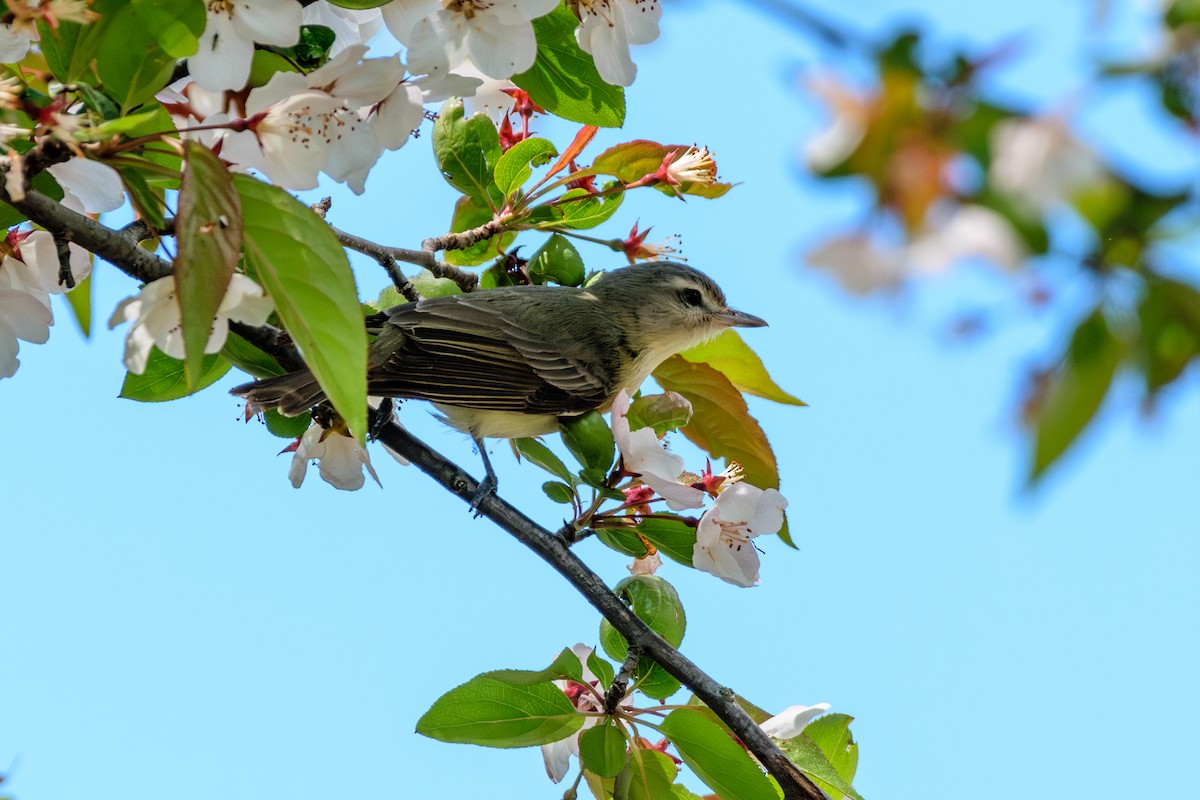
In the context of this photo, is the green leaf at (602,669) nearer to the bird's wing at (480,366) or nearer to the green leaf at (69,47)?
the bird's wing at (480,366)

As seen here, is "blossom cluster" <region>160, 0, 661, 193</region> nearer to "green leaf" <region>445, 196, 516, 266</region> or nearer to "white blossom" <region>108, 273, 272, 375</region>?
"white blossom" <region>108, 273, 272, 375</region>

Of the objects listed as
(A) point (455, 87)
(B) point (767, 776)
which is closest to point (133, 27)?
(A) point (455, 87)

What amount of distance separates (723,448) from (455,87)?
115 centimetres

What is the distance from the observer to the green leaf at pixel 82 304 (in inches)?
104

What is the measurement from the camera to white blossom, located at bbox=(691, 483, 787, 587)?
250 centimetres

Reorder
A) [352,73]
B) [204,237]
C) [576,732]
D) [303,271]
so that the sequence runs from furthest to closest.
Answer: [576,732], [352,73], [303,271], [204,237]

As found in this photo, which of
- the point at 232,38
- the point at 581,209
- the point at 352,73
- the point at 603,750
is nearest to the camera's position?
the point at 232,38

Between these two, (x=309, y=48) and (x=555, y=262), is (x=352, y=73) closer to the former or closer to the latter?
(x=309, y=48)

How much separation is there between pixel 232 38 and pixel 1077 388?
5.15 feet

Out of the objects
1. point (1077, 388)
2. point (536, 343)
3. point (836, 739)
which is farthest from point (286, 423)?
point (1077, 388)

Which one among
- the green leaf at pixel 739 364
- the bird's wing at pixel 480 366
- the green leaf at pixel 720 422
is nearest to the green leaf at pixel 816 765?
the green leaf at pixel 720 422

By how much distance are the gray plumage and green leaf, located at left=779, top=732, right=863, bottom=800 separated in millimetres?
1467

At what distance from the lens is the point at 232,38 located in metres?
1.84

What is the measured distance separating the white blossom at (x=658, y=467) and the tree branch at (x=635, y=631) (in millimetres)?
244
